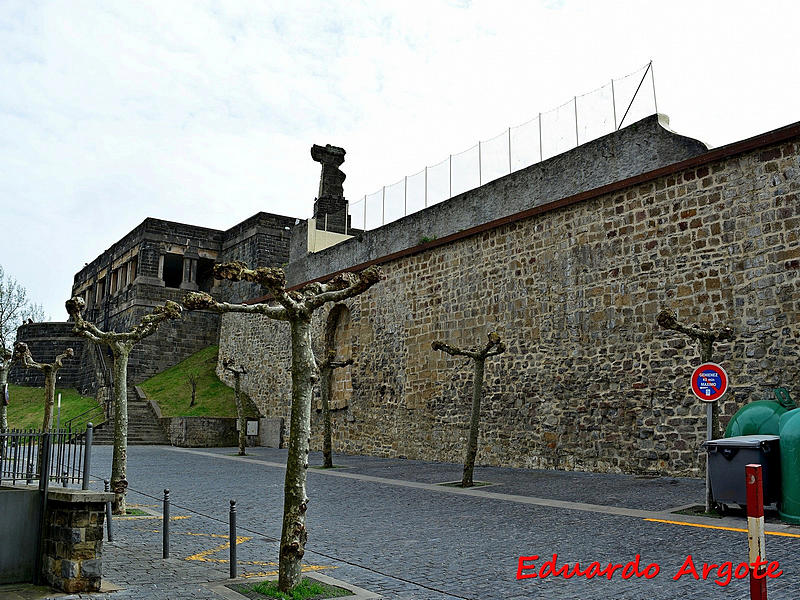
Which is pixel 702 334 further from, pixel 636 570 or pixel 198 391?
pixel 198 391

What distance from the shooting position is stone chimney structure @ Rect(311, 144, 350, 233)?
99.7 ft

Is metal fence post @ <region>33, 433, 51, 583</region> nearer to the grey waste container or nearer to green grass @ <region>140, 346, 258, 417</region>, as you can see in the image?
the grey waste container

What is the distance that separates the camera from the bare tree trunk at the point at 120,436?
9766 mm

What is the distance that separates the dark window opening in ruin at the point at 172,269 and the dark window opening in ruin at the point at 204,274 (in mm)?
1302

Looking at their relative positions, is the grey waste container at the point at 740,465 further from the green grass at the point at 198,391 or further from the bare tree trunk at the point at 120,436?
the green grass at the point at 198,391

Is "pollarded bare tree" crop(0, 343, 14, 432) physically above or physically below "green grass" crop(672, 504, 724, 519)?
above

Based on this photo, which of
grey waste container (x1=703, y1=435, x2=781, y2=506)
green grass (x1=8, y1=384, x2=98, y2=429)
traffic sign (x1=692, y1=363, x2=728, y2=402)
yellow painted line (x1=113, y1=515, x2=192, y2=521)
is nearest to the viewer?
grey waste container (x1=703, y1=435, x2=781, y2=506)

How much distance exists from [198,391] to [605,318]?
71.9 ft

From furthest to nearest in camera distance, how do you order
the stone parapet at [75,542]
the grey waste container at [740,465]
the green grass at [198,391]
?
the green grass at [198,391]
the grey waste container at [740,465]
the stone parapet at [75,542]

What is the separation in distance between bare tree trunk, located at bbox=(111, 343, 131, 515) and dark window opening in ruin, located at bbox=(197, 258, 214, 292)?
3004 cm

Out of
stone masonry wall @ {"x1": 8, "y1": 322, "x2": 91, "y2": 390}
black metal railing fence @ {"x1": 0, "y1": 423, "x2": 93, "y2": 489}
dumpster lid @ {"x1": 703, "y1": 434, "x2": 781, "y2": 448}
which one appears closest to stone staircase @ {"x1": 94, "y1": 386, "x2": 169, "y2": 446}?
stone masonry wall @ {"x1": 8, "y1": 322, "x2": 91, "y2": 390}

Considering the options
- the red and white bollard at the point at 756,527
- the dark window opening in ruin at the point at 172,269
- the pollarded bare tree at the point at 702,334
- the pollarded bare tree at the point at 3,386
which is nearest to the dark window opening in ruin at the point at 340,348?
the pollarded bare tree at the point at 3,386

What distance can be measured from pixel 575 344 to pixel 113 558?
1027 centimetres

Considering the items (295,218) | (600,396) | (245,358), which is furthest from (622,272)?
(295,218)
